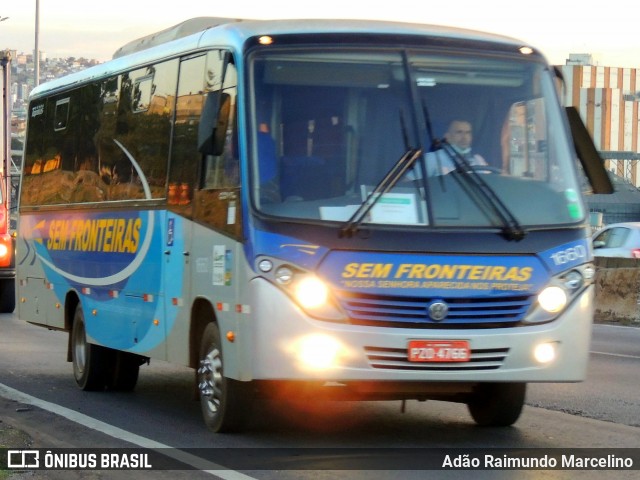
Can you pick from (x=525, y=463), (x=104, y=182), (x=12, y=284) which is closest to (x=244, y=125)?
(x=525, y=463)

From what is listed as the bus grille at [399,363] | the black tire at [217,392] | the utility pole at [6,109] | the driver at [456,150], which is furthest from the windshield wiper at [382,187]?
the utility pole at [6,109]

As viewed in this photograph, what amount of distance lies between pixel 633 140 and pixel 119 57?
5659 inches

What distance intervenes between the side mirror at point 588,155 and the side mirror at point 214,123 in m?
2.36

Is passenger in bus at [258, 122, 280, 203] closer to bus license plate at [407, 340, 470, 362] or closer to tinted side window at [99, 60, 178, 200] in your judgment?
bus license plate at [407, 340, 470, 362]

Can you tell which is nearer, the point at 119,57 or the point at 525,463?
the point at 525,463

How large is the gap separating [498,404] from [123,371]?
413 cm

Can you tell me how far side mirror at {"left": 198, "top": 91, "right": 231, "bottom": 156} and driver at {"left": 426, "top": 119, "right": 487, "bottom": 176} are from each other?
1.38 metres

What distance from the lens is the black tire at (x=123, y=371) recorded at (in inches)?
529

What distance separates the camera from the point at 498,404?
34.7 feet

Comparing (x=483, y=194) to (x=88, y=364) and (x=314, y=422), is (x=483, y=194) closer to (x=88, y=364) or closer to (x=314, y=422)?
(x=314, y=422)

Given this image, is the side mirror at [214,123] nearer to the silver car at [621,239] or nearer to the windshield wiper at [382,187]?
the windshield wiper at [382,187]

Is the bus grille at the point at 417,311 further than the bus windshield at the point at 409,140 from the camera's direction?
No

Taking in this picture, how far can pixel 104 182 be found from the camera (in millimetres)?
13180

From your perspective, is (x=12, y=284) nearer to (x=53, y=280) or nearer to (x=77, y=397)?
(x=53, y=280)
